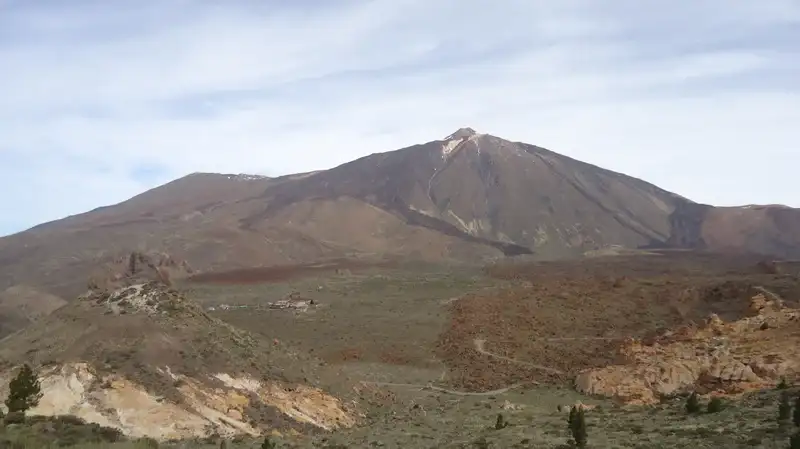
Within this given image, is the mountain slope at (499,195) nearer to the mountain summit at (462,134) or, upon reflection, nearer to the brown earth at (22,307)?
the mountain summit at (462,134)

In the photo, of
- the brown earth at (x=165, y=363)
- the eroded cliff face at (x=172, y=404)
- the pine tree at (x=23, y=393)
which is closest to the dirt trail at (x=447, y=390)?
the brown earth at (x=165, y=363)

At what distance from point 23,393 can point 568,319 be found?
28611 millimetres

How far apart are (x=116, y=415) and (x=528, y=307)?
27513mm

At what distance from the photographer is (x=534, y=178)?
15650 cm

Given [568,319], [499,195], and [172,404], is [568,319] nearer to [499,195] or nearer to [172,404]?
[172,404]

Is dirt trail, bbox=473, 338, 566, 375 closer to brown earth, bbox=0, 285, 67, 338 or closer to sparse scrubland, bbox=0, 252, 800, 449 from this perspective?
sparse scrubland, bbox=0, 252, 800, 449

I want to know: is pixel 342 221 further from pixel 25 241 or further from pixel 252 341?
pixel 252 341

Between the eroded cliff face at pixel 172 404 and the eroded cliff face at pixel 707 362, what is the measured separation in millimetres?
10800

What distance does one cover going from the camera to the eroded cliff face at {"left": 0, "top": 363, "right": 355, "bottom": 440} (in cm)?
1784

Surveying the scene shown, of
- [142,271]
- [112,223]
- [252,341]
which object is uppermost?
[112,223]

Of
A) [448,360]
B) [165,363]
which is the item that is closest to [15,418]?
[165,363]

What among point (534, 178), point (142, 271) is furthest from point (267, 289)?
point (534, 178)

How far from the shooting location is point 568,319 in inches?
1540

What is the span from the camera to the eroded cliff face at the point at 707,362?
2556 centimetres
